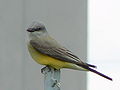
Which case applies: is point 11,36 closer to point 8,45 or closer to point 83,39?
point 8,45

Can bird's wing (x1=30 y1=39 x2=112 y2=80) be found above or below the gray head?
below

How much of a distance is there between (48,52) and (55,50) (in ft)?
0.11

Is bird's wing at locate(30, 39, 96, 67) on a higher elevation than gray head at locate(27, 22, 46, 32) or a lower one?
lower

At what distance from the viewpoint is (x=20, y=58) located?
501cm

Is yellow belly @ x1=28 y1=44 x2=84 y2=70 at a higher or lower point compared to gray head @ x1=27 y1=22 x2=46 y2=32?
lower

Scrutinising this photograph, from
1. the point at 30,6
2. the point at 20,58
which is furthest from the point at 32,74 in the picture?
the point at 30,6

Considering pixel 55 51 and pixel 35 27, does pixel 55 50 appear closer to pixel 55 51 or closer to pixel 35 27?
pixel 55 51

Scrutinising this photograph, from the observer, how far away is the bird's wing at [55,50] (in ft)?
10.1

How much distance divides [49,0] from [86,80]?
635 mm

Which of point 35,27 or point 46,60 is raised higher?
point 35,27

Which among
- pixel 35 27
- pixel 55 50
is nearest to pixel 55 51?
pixel 55 50

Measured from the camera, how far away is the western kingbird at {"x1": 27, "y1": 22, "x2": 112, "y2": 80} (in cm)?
308

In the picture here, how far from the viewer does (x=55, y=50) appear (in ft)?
10.2

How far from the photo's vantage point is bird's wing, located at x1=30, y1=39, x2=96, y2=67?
308cm
